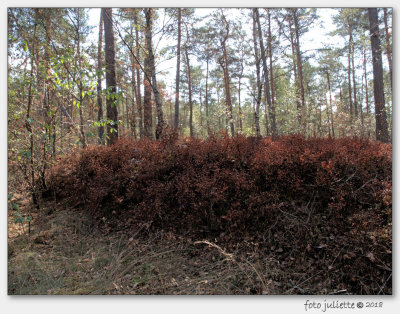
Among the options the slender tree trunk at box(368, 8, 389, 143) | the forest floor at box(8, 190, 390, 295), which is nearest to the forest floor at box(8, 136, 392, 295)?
the forest floor at box(8, 190, 390, 295)

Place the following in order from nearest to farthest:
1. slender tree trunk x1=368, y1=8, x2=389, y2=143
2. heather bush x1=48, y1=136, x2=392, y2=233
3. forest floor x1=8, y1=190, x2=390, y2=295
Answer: forest floor x1=8, y1=190, x2=390, y2=295 → heather bush x1=48, y1=136, x2=392, y2=233 → slender tree trunk x1=368, y1=8, x2=389, y2=143

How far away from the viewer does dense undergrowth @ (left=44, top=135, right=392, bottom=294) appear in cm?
215

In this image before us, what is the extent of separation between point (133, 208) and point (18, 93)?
246cm

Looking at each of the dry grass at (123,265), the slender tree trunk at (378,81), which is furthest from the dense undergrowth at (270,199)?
the slender tree trunk at (378,81)

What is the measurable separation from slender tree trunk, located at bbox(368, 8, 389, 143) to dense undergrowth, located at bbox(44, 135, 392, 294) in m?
0.68

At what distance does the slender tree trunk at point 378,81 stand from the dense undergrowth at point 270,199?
26.8 inches

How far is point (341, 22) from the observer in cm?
348

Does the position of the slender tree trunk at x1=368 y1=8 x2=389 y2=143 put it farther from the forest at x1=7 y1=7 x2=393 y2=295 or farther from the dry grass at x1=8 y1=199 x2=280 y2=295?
the dry grass at x1=8 y1=199 x2=280 y2=295

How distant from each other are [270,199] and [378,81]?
3771 millimetres

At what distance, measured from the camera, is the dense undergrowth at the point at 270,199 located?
2152 millimetres

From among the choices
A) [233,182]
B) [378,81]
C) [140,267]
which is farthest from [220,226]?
[378,81]

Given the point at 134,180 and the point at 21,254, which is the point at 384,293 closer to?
the point at 134,180

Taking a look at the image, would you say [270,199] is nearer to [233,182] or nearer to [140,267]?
[233,182]

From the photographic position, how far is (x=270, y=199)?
270cm
